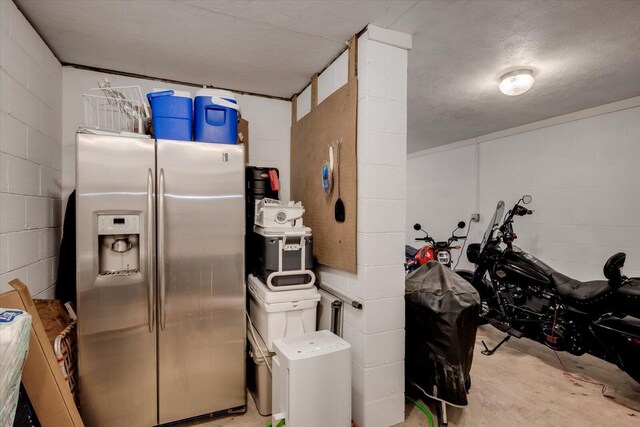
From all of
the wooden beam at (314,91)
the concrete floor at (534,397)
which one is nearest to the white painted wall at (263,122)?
the wooden beam at (314,91)

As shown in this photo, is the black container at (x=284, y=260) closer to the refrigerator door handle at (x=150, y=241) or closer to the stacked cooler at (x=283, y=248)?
the stacked cooler at (x=283, y=248)

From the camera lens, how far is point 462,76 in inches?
99.9

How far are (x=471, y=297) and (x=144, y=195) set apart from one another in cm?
209

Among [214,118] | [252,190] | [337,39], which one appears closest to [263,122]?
[252,190]

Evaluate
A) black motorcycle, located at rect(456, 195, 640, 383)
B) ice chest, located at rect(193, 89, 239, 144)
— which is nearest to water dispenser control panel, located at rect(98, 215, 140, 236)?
ice chest, located at rect(193, 89, 239, 144)

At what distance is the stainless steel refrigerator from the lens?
174 cm

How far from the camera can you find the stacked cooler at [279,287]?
2.01 m

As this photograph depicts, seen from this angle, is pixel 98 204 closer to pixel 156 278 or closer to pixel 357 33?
pixel 156 278

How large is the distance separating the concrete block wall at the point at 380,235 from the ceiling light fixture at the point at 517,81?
1112 mm

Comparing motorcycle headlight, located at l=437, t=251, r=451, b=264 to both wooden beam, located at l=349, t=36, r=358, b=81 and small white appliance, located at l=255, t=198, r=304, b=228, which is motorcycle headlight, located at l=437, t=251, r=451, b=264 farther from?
wooden beam, located at l=349, t=36, r=358, b=81

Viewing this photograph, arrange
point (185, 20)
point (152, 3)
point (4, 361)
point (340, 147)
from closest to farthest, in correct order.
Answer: point (4, 361) < point (152, 3) < point (185, 20) < point (340, 147)

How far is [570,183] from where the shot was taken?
3.51 m

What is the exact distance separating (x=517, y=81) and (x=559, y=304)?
1.91 m

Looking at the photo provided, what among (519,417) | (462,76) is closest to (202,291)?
(519,417)
